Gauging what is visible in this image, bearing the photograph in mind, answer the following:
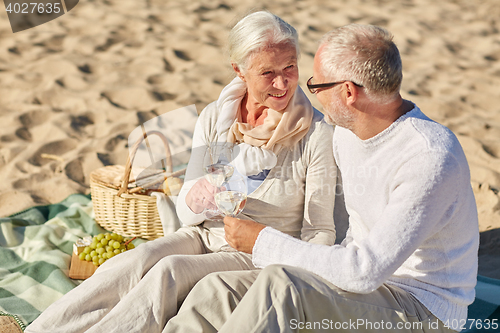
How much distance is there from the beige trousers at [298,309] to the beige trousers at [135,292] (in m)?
0.20

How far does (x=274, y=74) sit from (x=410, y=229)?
111cm

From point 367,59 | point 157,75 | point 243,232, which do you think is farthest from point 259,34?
point 157,75

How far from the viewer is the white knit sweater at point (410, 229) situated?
1561mm

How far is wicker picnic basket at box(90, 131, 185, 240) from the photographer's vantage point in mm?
3217

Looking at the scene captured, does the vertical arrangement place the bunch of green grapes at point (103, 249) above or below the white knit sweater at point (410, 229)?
below

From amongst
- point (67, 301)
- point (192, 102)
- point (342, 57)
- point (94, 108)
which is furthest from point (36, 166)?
point (342, 57)

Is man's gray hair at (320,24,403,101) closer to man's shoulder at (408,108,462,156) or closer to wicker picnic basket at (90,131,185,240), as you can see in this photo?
man's shoulder at (408,108,462,156)

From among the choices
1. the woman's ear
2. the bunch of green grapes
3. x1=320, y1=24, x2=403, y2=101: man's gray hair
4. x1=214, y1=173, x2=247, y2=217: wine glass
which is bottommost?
the bunch of green grapes

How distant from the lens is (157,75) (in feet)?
19.9

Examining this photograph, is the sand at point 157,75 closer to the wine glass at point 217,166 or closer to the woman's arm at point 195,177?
the woman's arm at point 195,177

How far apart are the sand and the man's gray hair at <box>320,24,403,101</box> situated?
94 centimetres

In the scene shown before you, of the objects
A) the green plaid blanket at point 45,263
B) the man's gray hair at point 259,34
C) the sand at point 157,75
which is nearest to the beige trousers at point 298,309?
the green plaid blanket at point 45,263

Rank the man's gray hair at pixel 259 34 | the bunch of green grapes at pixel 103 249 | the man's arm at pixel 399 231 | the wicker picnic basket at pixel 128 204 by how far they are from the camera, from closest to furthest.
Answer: the man's arm at pixel 399 231 < the man's gray hair at pixel 259 34 < the bunch of green grapes at pixel 103 249 < the wicker picnic basket at pixel 128 204

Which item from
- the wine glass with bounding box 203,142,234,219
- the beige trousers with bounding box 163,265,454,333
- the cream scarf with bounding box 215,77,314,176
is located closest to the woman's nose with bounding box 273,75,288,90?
the cream scarf with bounding box 215,77,314,176
